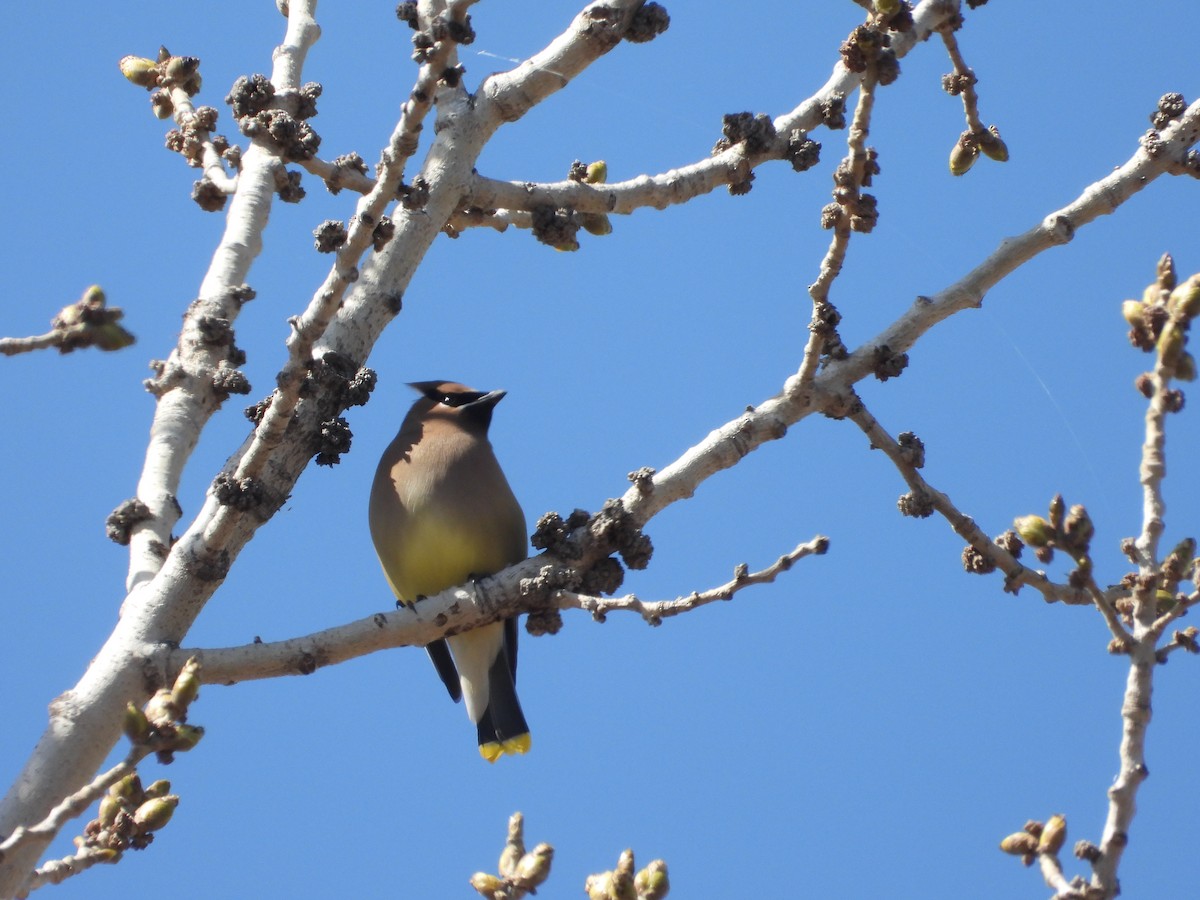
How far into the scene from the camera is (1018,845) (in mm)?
3102

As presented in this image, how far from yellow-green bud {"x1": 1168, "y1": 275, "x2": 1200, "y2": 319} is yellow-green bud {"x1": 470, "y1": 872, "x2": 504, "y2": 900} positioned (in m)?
1.82

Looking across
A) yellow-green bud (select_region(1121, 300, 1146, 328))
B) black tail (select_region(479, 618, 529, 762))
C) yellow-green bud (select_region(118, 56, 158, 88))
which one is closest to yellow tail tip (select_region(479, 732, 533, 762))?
black tail (select_region(479, 618, 529, 762))

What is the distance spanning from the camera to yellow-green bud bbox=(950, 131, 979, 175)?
192 inches

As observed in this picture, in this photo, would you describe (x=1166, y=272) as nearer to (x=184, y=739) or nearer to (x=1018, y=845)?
(x=1018, y=845)

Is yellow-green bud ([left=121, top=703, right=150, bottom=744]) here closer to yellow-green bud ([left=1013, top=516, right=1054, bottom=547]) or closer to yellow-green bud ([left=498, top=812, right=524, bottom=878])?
yellow-green bud ([left=498, top=812, right=524, bottom=878])

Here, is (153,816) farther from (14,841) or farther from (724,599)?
(724,599)

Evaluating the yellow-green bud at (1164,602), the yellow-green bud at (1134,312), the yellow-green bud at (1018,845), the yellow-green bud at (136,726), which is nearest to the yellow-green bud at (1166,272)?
the yellow-green bud at (1134,312)

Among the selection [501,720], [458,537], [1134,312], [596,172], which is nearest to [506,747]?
[501,720]

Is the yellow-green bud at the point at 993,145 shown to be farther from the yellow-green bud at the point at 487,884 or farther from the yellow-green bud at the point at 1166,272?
the yellow-green bud at the point at 487,884

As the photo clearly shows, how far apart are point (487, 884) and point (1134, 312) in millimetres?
1793

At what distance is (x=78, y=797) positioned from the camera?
9.79 feet

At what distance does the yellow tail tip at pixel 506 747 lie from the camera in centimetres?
584

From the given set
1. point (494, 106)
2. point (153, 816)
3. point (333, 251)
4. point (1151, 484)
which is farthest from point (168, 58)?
point (1151, 484)

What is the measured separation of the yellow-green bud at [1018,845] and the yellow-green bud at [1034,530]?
1.99 feet
